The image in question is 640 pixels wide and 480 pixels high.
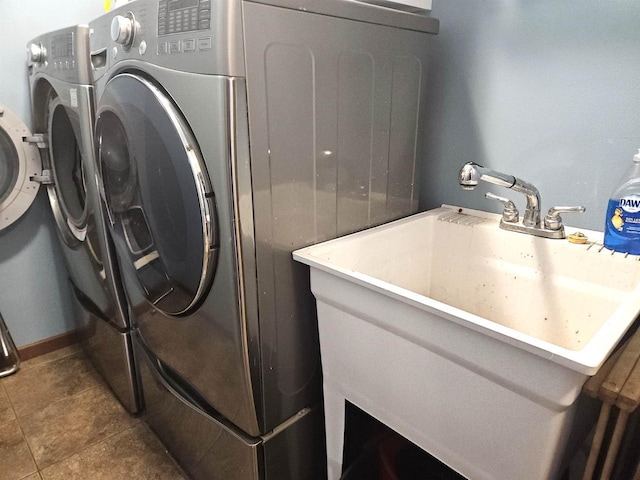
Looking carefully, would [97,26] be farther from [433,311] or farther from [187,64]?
[433,311]

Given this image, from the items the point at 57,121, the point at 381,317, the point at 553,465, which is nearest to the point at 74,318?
the point at 57,121

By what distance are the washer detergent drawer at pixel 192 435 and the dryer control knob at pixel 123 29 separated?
99cm

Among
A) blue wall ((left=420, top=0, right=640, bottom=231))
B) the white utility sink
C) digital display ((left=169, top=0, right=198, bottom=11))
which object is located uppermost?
digital display ((left=169, top=0, right=198, bottom=11))

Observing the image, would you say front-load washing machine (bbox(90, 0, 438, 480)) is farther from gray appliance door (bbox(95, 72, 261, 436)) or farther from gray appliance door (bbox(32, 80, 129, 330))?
gray appliance door (bbox(32, 80, 129, 330))

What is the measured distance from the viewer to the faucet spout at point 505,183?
Result: 40.4 inches

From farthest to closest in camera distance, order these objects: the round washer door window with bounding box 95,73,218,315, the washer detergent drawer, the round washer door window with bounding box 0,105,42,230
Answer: the round washer door window with bounding box 0,105,42,230, the washer detergent drawer, the round washer door window with bounding box 95,73,218,315

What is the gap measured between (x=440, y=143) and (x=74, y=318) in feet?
6.26

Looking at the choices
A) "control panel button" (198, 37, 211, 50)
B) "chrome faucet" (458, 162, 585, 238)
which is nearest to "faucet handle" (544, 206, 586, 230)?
"chrome faucet" (458, 162, 585, 238)

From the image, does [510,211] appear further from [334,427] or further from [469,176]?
[334,427]

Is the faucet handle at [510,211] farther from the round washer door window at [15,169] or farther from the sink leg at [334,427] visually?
the round washer door window at [15,169]

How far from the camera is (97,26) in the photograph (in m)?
1.23

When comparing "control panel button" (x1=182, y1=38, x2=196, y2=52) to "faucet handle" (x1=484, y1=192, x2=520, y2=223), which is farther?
"faucet handle" (x1=484, y1=192, x2=520, y2=223)

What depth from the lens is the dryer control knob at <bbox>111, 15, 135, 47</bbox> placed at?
1.04 metres

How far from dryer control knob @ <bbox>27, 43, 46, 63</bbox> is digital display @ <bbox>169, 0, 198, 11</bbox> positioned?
0.97 meters
